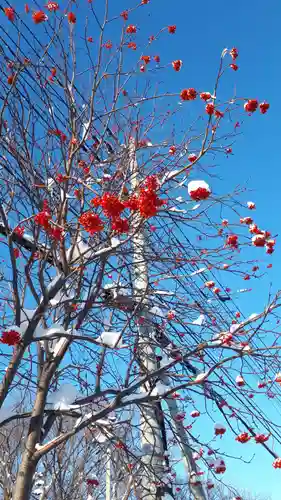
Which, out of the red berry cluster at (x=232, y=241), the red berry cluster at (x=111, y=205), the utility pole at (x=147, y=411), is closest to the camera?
the red berry cluster at (x=111, y=205)

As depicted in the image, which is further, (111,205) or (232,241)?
(232,241)

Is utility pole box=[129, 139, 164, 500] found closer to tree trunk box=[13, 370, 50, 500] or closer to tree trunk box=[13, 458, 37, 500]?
tree trunk box=[13, 370, 50, 500]

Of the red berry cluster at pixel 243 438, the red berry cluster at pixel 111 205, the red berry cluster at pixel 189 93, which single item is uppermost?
the red berry cluster at pixel 189 93

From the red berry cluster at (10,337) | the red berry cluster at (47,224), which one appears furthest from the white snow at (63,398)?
the red berry cluster at (47,224)

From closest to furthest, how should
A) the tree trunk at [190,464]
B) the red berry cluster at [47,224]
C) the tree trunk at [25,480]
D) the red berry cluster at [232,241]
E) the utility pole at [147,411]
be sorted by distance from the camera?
the red berry cluster at [47,224], the tree trunk at [25,480], the red berry cluster at [232,241], the utility pole at [147,411], the tree trunk at [190,464]

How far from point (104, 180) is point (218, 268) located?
3.96 feet

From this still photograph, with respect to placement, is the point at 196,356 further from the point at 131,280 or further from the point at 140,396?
the point at 131,280

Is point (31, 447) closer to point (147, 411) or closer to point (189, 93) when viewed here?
point (147, 411)

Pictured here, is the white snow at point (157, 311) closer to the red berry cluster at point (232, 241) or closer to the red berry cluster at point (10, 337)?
the red berry cluster at point (232, 241)

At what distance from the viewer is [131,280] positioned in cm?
418

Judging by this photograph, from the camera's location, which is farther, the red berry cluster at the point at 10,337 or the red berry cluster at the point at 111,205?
the red berry cluster at the point at 10,337

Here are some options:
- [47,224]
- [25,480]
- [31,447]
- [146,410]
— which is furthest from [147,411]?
[47,224]

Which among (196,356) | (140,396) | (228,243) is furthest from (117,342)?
(228,243)

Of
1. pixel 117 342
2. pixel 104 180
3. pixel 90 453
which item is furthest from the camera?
pixel 90 453
